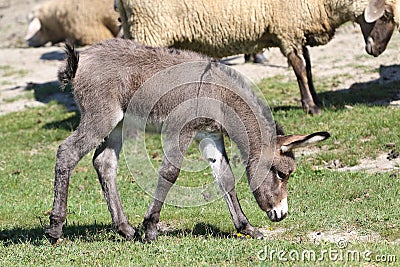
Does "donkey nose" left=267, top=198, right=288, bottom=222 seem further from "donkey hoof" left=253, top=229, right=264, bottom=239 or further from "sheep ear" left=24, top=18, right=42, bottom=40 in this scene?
"sheep ear" left=24, top=18, right=42, bottom=40

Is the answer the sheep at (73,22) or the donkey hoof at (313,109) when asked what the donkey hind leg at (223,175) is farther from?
the sheep at (73,22)

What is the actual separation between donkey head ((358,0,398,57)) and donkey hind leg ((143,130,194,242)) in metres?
5.76

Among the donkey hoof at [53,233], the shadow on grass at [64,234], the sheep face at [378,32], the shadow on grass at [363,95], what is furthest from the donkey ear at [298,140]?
the sheep face at [378,32]

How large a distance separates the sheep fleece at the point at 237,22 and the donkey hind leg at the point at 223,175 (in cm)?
501

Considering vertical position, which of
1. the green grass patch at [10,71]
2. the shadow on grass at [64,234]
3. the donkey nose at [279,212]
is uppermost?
the donkey nose at [279,212]

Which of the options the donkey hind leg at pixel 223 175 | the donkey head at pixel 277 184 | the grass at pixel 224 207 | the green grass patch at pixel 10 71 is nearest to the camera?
the grass at pixel 224 207

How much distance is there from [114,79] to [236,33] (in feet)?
17.7

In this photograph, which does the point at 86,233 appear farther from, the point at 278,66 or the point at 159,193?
the point at 278,66

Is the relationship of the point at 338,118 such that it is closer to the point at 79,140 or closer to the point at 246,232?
the point at 246,232

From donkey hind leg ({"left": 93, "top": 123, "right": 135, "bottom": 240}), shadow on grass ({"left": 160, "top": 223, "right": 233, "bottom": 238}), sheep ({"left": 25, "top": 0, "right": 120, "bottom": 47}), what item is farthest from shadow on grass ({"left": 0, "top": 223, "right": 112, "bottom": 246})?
sheep ({"left": 25, "top": 0, "right": 120, "bottom": 47})

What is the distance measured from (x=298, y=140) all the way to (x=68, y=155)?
2.14 meters

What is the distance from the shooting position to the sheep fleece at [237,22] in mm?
12172

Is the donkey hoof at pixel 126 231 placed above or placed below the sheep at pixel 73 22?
below

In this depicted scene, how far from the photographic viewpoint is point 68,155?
7.16 meters
